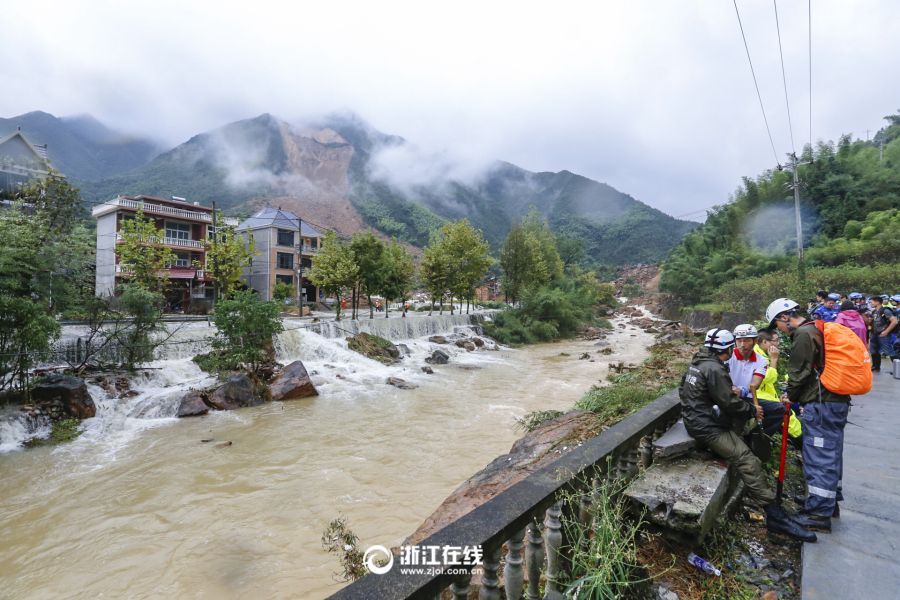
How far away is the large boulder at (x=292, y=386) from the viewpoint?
12.0 metres

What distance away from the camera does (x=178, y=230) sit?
1153 inches

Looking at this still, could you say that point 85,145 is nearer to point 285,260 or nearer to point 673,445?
point 285,260

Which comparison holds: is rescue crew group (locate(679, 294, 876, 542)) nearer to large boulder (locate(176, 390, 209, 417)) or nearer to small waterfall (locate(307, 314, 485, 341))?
large boulder (locate(176, 390, 209, 417))

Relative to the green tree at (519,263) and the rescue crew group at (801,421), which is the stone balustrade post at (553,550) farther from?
the green tree at (519,263)

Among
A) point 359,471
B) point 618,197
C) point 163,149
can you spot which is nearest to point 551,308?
point 359,471

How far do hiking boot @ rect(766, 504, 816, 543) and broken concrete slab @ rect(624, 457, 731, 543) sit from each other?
325 mm

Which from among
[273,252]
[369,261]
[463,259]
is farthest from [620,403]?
[273,252]

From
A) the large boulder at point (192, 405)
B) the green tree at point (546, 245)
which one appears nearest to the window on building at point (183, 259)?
the large boulder at point (192, 405)

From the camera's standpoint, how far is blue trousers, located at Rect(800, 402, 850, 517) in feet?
A: 9.48

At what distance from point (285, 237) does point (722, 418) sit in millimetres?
36185

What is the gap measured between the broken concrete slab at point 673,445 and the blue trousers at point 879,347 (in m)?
9.10

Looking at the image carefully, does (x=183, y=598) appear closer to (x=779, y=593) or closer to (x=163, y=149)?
(x=779, y=593)

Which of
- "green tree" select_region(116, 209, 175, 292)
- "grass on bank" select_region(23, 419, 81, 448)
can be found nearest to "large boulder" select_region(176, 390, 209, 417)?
"grass on bank" select_region(23, 419, 81, 448)

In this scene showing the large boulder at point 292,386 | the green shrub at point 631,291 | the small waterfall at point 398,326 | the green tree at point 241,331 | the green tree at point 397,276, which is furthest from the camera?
the green shrub at point 631,291
